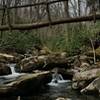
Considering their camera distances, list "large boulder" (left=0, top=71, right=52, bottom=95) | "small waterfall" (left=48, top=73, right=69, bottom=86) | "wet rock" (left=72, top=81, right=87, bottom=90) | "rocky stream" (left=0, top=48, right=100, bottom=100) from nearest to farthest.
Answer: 1. "large boulder" (left=0, top=71, right=52, bottom=95)
2. "rocky stream" (left=0, top=48, right=100, bottom=100)
3. "wet rock" (left=72, top=81, right=87, bottom=90)
4. "small waterfall" (left=48, top=73, right=69, bottom=86)

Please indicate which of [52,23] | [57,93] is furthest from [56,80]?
[52,23]

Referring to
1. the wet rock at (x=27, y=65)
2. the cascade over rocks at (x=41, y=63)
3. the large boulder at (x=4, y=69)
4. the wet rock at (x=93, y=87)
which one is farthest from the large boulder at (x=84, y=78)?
the large boulder at (x=4, y=69)

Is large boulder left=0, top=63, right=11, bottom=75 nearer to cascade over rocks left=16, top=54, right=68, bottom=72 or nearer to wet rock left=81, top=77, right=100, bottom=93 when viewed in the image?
cascade over rocks left=16, top=54, right=68, bottom=72

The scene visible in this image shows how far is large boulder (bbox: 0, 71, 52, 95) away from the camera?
1387 cm

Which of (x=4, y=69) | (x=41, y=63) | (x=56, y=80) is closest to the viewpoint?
(x=56, y=80)

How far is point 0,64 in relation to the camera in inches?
708

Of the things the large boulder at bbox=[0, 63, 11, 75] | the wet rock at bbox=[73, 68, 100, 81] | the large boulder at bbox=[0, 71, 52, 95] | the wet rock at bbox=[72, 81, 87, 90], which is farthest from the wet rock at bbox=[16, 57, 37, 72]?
the wet rock at bbox=[72, 81, 87, 90]

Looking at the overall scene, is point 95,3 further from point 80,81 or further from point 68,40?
point 68,40

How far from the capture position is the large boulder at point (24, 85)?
45.5 ft

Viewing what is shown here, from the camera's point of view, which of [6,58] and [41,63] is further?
[6,58]

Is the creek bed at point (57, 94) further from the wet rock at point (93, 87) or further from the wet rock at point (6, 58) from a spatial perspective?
the wet rock at point (6, 58)

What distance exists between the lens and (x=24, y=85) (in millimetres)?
14547

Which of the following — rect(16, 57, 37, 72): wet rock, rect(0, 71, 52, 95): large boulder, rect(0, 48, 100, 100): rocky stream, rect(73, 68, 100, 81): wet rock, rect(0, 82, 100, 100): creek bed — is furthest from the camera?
rect(16, 57, 37, 72): wet rock

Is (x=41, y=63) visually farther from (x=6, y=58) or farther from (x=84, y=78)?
(x=84, y=78)
